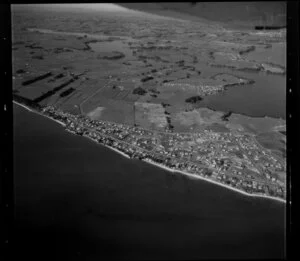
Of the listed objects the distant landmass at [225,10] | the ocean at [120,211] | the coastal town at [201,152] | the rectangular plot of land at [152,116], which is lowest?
the ocean at [120,211]

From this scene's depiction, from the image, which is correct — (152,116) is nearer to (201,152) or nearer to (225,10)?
(201,152)

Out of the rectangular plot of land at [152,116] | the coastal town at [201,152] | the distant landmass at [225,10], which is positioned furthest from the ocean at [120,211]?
the distant landmass at [225,10]

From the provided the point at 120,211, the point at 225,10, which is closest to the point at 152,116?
the point at 120,211

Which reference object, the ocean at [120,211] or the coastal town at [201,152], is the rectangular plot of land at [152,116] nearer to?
the coastal town at [201,152]

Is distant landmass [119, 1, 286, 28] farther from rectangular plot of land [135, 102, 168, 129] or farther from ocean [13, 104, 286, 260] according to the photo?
ocean [13, 104, 286, 260]

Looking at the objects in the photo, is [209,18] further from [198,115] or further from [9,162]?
[9,162]

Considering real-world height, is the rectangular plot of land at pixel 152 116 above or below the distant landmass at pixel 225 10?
below

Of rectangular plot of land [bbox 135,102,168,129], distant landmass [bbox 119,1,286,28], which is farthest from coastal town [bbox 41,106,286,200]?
distant landmass [bbox 119,1,286,28]
